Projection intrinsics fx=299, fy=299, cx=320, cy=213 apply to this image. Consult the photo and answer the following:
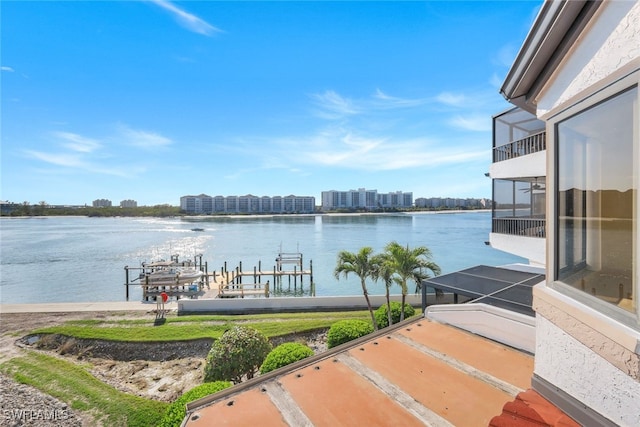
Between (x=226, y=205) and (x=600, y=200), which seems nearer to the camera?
(x=600, y=200)

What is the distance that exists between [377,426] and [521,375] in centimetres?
227

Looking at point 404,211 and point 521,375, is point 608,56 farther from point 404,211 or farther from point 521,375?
point 404,211

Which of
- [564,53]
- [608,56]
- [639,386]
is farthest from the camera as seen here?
[564,53]

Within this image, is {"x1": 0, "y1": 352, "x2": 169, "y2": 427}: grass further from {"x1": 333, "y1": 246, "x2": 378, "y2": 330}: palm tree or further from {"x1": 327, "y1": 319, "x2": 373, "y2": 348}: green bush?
{"x1": 333, "y1": 246, "x2": 378, "y2": 330}: palm tree

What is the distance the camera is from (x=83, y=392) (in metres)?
9.38

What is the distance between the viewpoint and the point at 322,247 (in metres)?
53.4

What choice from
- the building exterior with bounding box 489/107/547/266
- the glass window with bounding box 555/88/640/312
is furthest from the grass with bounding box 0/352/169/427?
the building exterior with bounding box 489/107/547/266

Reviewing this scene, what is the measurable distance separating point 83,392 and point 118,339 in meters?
4.22

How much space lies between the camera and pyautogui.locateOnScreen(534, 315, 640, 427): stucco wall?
1.85 metres

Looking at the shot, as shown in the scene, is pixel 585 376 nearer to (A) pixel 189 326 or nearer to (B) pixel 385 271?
(B) pixel 385 271

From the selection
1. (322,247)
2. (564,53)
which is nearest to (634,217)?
(564,53)

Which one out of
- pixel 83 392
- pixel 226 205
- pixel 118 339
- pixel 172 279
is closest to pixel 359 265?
pixel 83 392

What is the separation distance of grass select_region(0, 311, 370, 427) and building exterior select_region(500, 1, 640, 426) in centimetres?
983

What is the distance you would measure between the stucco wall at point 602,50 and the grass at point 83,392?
11.0 m
